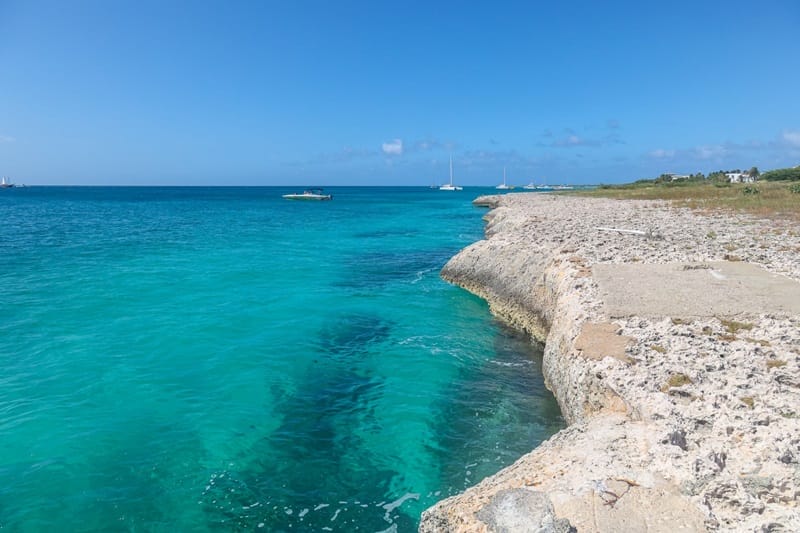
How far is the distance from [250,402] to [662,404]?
389 inches

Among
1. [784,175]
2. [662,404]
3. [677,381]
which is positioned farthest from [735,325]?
[784,175]

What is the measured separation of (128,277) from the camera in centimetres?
2727

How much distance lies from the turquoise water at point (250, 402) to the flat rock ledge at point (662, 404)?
7.09 ft

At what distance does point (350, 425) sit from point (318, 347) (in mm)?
5720

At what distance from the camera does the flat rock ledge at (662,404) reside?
221 inches

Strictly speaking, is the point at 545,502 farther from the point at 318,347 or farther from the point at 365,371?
the point at 318,347

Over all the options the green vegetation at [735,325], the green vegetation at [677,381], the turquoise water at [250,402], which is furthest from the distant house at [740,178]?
the green vegetation at [677,381]

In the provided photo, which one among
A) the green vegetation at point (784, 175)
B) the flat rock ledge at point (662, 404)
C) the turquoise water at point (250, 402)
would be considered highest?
the green vegetation at point (784, 175)

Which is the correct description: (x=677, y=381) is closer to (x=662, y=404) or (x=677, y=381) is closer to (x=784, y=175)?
(x=662, y=404)

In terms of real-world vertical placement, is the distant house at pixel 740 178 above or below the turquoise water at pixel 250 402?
above

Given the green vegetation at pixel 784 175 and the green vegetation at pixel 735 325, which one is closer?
the green vegetation at pixel 735 325

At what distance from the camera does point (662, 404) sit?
25.3 ft

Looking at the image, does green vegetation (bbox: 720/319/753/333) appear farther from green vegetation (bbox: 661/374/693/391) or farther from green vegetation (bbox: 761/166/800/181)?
green vegetation (bbox: 761/166/800/181)

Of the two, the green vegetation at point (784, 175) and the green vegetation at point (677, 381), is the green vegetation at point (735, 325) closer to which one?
the green vegetation at point (677, 381)
